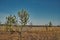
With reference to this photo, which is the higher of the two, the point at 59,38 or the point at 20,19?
the point at 20,19

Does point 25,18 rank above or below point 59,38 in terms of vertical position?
above

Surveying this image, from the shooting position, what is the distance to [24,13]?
2656 centimetres

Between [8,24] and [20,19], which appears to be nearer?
[20,19]

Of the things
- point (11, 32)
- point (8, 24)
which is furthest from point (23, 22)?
point (11, 32)

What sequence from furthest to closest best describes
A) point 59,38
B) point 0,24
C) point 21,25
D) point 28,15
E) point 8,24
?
point 0,24
point 8,24
point 28,15
point 21,25
point 59,38

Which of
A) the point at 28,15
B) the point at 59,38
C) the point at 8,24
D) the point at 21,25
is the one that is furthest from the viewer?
the point at 8,24

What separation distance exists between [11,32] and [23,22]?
25.9 m

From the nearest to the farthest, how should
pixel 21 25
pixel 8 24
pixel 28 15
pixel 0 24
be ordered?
1. pixel 21 25
2. pixel 28 15
3. pixel 8 24
4. pixel 0 24

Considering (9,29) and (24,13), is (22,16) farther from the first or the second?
(9,29)

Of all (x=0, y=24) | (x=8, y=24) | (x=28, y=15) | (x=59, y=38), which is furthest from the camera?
(x=0, y=24)

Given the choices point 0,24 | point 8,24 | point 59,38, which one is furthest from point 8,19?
point 59,38

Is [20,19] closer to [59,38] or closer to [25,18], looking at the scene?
[25,18]

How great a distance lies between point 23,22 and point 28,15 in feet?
7.57

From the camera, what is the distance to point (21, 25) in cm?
2520
